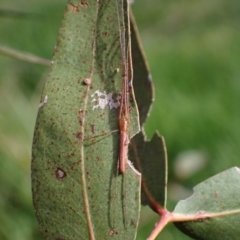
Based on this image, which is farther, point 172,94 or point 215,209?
point 172,94

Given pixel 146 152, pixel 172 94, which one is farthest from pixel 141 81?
pixel 172 94

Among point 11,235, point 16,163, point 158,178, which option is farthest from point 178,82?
point 158,178

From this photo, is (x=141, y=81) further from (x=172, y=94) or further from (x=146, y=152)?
(x=172, y=94)

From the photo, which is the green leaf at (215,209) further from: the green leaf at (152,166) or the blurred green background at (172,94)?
the blurred green background at (172,94)

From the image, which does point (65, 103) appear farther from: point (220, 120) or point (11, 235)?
point (220, 120)

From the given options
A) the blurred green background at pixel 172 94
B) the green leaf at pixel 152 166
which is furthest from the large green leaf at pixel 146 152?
the blurred green background at pixel 172 94

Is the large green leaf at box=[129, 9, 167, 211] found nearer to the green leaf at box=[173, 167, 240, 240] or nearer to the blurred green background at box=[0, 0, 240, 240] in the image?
the green leaf at box=[173, 167, 240, 240]
